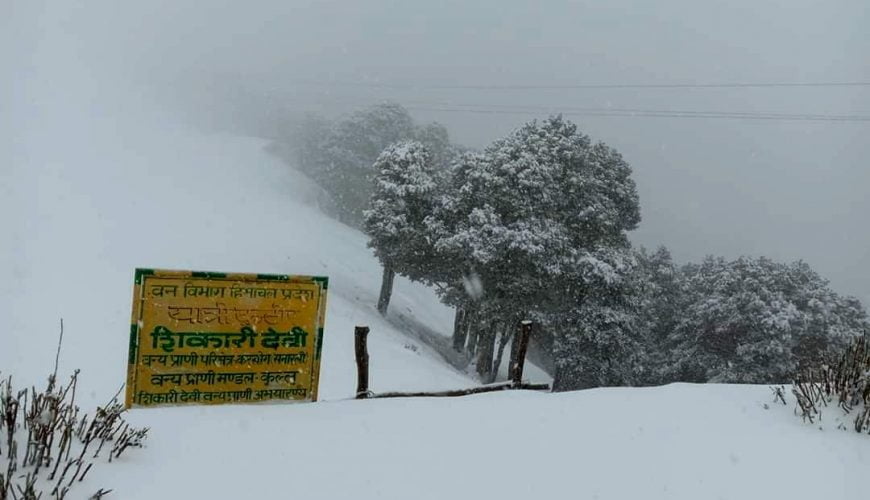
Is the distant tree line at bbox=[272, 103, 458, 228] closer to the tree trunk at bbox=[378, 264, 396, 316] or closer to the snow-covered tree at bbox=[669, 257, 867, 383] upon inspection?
the tree trunk at bbox=[378, 264, 396, 316]

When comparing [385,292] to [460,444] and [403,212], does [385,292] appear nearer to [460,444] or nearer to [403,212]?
[403,212]

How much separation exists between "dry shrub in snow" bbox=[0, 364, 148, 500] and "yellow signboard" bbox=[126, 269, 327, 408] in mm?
1902

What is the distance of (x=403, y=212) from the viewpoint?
94.8 feet

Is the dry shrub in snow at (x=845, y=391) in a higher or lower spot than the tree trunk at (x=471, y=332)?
higher

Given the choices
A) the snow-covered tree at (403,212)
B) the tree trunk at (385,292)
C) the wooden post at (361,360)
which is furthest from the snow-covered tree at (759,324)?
the wooden post at (361,360)

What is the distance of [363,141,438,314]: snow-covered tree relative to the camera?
28.4m

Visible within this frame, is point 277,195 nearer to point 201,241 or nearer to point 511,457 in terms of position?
point 201,241

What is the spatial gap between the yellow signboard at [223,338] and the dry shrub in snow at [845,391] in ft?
20.5

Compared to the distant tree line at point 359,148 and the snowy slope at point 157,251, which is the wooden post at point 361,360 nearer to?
the snowy slope at point 157,251

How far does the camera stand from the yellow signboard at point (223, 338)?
6.73 meters

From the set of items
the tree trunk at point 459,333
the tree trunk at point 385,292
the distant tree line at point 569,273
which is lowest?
the tree trunk at point 459,333

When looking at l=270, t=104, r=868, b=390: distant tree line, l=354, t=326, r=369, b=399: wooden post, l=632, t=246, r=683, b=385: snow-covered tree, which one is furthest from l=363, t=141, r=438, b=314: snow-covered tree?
l=354, t=326, r=369, b=399: wooden post

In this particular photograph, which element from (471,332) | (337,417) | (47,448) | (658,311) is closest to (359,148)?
(471,332)

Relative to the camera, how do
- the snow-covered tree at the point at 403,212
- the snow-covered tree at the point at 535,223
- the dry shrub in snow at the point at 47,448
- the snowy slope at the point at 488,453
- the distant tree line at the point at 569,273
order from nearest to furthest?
1. the dry shrub in snow at the point at 47,448
2. the snowy slope at the point at 488,453
3. the snow-covered tree at the point at 535,223
4. the distant tree line at the point at 569,273
5. the snow-covered tree at the point at 403,212
